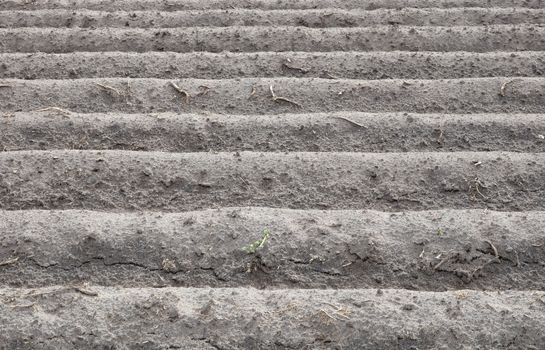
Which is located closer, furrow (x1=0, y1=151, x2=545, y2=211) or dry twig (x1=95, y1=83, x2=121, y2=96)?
furrow (x1=0, y1=151, x2=545, y2=211)

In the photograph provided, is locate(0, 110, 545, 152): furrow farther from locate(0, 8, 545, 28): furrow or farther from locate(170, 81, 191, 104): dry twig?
locate(0, 8, 545, 28): furrow

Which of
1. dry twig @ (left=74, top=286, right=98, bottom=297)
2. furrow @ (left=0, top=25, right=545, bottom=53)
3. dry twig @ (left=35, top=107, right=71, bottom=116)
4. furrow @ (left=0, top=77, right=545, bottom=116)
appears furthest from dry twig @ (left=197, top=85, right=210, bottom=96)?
dry twig @ (left=74, top=286, right=98, bottom=297)

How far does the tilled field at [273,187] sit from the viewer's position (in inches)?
113

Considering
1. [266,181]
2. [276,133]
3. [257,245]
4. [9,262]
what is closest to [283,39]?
[276,133]

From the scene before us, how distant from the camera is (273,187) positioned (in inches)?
146

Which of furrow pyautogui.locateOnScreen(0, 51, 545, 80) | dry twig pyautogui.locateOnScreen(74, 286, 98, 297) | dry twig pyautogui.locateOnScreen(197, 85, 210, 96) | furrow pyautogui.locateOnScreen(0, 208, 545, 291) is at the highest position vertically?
furrow pyautogui.locateOnScreen(0, 51, 545, 80)

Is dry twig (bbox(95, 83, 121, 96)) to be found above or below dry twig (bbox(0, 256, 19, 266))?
above

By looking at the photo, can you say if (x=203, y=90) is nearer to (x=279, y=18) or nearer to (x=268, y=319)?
(x=279, y=18)

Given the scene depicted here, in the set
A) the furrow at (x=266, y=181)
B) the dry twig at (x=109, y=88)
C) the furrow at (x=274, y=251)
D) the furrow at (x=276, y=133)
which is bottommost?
the furrow at (x=274, y=251)

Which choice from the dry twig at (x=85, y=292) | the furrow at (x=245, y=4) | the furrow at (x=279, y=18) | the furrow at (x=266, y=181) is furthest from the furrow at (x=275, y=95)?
the dry twig at (x=85, y=292)

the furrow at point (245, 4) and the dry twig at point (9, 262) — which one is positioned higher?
the furrow at point (245, 4)

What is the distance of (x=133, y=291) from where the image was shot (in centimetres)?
302

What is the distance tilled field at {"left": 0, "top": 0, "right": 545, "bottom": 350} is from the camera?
9.45ft

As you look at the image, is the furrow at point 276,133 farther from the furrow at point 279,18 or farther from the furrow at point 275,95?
the furrow at point 279,18
